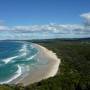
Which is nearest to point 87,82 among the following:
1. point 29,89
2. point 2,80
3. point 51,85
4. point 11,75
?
point 51,85

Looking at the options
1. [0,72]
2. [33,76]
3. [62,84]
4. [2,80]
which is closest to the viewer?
[62,84]

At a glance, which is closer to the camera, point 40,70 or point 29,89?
point 29,89

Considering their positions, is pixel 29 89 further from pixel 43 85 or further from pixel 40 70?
pixel 40 70

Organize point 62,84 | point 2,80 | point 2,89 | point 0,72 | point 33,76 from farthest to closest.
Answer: point 0,72, point 33,76, point 2,80, point 62,84, point 2,89

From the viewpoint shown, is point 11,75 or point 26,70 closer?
point 11,75

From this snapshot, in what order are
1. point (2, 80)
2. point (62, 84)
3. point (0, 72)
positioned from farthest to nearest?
point (0, 72) → point (2, 80) → point (62, 84)

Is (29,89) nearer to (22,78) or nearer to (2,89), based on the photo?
(2,89)

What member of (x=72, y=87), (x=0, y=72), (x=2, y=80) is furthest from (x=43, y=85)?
(x=0, y=72)

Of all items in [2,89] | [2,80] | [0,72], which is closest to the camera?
[2,89]

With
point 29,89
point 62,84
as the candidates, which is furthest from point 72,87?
point 29,89
